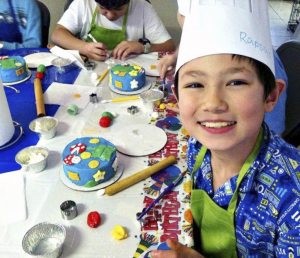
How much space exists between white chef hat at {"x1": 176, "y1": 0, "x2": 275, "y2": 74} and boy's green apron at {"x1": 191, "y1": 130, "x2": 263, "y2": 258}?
0.20 meters

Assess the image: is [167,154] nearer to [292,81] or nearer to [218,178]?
[218,178]

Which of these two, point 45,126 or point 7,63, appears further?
point 7,63

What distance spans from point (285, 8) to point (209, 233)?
15.5 ft

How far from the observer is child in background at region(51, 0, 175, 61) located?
147 centimetres

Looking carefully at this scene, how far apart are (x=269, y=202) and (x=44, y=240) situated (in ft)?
1.41

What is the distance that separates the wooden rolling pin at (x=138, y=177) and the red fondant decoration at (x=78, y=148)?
0.36 feet

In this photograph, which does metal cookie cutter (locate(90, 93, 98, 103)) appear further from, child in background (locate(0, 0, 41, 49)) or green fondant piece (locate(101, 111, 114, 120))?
child in background (locate(0, 0, 41, 49))

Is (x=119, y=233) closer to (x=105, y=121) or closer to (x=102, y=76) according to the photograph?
(x=105, y=121)

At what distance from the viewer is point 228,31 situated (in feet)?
1.92

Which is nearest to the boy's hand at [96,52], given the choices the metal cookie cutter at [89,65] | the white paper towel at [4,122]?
the metal cookie cutter at [89,65]

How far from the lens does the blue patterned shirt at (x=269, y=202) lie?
0.59 m

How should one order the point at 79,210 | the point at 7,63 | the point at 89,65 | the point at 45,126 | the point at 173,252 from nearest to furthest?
1. the point at 173,252
2. the point at 79,210
3. the point at 45,126
4. the point at 7,63
5. the point at 89,65

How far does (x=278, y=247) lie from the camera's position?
616mm

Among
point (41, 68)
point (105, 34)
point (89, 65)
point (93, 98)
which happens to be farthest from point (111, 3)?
point (93, 98)
